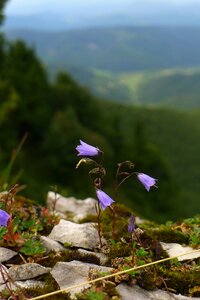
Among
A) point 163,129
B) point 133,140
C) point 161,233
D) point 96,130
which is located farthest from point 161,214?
point 163,129

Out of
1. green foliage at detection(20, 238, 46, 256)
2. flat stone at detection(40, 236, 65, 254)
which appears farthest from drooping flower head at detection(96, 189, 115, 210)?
flat stone at detection(40, 236, 65, 254)

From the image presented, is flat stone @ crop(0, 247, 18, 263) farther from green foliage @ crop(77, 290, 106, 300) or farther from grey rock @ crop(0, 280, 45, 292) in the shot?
green foliage @ crop(77, 290, 106, 300)

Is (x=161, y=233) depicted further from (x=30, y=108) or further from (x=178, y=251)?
(x=30, y=108)

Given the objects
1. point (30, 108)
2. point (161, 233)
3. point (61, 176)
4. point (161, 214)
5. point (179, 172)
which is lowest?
point (179, 172)

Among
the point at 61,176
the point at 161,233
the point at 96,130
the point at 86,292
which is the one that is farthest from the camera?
the point at 96,130

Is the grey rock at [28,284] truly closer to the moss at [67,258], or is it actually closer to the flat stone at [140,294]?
the moss at [67,258]
